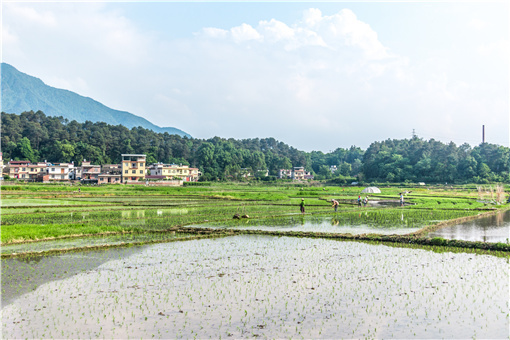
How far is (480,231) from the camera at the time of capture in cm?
1962

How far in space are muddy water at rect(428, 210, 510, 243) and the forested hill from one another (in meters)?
57.0

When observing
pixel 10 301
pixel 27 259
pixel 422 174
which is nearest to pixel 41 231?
pixel 27 259

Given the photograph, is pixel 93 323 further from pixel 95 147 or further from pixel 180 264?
pixel 95 147

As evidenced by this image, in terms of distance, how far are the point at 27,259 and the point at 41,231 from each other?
173 inches

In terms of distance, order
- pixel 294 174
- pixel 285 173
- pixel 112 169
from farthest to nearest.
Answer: pixel 294 174 < pixel 285 173 < pixel 112 169

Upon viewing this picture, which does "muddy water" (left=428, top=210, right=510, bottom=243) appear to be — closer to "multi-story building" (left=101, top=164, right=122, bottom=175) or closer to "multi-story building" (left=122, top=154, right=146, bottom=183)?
"multi-story building" (left=122, top=154, right=146, bottom=183)

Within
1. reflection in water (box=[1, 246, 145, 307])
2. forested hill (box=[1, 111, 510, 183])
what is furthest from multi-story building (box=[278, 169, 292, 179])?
reflection in water (box=[1, 246, 145, 307])

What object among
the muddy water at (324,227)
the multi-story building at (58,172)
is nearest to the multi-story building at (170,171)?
the multi-story building at (58,172)

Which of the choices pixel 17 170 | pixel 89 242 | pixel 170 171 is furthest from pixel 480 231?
pixel 17 170

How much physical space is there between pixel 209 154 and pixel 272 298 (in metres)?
96.8

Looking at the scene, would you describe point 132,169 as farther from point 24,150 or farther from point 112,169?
point 24,150

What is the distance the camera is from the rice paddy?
7820mm

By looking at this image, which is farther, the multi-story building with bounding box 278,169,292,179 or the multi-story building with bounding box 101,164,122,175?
the multi-story building with bounding box 278,169,292,179

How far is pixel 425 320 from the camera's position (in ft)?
26.7
